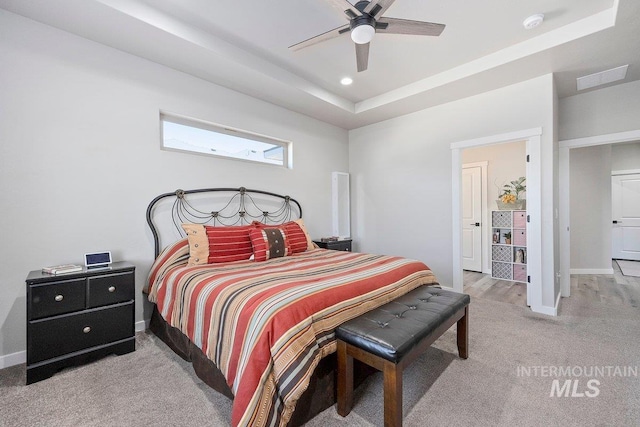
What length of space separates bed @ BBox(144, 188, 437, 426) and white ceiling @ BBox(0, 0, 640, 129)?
146 cm

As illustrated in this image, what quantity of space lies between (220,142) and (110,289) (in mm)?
2020

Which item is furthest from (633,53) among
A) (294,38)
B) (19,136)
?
(19,136)

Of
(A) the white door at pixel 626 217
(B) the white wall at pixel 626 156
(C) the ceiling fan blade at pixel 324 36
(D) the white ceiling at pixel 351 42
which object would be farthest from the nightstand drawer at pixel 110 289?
(B) the white wall at pixel 626 156

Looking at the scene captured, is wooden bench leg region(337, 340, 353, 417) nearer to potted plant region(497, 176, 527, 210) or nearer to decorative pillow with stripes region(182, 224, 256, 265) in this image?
decorative pillow with stripes region(182, 224, 256, 265)

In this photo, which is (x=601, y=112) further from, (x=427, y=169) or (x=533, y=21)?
(x=427, y=169)

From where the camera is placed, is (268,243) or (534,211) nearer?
(268,243)

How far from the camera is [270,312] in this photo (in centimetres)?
144

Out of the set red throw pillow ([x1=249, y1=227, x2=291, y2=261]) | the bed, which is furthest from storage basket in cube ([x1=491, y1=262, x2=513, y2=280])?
red throw pillow ([x1=249, y1=227, x2=291, y2=261])

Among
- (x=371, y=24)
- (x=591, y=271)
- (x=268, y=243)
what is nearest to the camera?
(x=371, y=24)

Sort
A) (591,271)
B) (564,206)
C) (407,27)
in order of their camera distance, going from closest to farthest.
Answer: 1. (407,27)
2. (564,206)
3. (591,271)

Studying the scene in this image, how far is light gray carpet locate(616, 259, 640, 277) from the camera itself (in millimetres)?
5063

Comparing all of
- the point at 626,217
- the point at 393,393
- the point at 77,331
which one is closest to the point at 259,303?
the point at 393,393

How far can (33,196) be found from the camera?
2240mm

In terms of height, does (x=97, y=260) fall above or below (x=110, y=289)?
above
